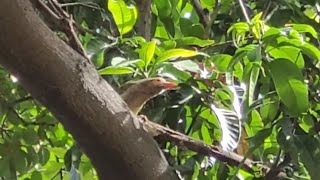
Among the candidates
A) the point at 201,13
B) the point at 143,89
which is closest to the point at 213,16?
the point at 201,13

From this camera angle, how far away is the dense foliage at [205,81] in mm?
772

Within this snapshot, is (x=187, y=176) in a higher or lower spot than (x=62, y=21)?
lower

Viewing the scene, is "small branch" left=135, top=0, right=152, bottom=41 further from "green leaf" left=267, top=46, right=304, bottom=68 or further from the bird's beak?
"green leaf" left=267, top=46, right=304, bottom=68

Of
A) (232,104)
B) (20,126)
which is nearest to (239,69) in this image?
(232,104)

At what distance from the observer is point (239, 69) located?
33.3 inches

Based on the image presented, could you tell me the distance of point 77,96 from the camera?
0.71m

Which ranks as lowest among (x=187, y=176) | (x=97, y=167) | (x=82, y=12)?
(x=187, y=176)

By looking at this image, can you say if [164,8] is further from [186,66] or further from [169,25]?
[186,66]

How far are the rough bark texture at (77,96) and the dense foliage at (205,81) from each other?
0.09 m

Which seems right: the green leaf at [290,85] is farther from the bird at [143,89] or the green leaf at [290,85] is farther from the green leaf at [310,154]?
the bird at [143,89]

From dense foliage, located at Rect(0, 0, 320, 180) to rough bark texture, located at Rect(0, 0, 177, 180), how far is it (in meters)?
0.09

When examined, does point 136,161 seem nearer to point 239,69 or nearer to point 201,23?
point 239,69

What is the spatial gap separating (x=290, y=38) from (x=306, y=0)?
1.06 ft

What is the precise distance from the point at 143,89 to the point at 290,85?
0.19 metres
